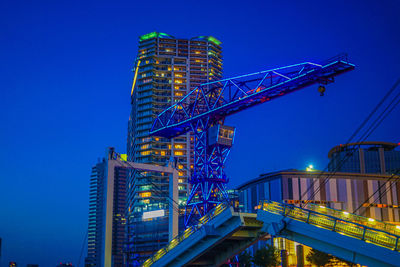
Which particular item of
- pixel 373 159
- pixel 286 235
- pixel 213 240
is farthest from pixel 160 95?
pixel 286 235

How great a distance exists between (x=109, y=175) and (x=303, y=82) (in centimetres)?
2084

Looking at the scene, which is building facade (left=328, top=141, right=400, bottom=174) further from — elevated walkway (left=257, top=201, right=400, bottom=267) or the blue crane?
elevated walkway (left=257, top=201, right=400, bottom=267)

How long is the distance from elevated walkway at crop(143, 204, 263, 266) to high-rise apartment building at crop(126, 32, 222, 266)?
9139 centimetres

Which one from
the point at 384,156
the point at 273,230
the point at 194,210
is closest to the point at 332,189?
the point at 194,210

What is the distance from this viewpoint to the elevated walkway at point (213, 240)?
31550 mm

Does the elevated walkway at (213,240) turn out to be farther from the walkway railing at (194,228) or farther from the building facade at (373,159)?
the building facade at (373,159)

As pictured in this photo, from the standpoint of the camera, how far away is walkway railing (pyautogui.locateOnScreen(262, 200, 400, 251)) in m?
23.6

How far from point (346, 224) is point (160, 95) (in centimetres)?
12324

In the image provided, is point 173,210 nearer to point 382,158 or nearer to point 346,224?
point 346,224

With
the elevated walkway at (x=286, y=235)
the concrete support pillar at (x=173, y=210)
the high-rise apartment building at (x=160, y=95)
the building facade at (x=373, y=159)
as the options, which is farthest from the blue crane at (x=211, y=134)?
the building facade at (x=373, y=159)

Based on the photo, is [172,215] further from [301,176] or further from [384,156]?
[384,156]

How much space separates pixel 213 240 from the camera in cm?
3262

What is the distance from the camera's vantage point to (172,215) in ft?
159

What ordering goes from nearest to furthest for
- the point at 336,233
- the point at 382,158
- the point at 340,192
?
the point at 336,233
the point at 340,192
the point at 382,158
